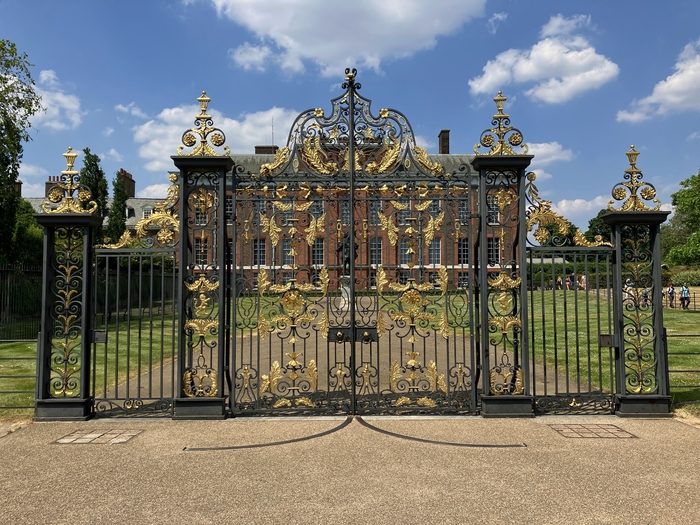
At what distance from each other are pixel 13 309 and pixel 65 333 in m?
10.6

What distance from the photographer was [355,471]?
15.4ft

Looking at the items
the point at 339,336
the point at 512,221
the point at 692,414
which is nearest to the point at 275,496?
the point at 339,336

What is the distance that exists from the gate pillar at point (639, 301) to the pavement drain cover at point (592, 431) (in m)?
0.65

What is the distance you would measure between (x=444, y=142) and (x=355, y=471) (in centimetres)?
4445

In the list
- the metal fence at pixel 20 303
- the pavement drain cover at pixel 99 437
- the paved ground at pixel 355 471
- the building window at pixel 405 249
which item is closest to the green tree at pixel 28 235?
the metal fence at pixel 20 303

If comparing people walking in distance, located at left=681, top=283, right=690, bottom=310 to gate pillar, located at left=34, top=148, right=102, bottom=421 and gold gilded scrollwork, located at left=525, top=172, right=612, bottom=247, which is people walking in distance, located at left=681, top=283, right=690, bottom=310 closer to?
gold gilded scrollwork, located at left=525, top=172, right=612, bottom=247

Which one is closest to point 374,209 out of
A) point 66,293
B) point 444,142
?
point 66,293

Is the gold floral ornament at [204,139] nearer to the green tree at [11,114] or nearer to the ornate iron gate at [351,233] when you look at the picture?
the ornate iron gate at [351,233]

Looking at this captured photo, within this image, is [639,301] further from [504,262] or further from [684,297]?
[684,297]

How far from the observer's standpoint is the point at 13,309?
14852 millimetres

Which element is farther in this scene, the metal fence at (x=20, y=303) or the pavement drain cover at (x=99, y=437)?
the metal fence at (x=20, y=303)

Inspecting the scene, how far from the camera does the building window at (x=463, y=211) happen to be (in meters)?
6.83

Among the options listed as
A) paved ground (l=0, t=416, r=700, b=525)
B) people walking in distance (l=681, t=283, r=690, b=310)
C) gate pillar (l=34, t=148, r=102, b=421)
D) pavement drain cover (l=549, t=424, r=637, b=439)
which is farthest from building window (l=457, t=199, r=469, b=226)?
people walking in distance (l=681, t=283, r=690, b=310)

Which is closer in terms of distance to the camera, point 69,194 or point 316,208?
point 69,194
